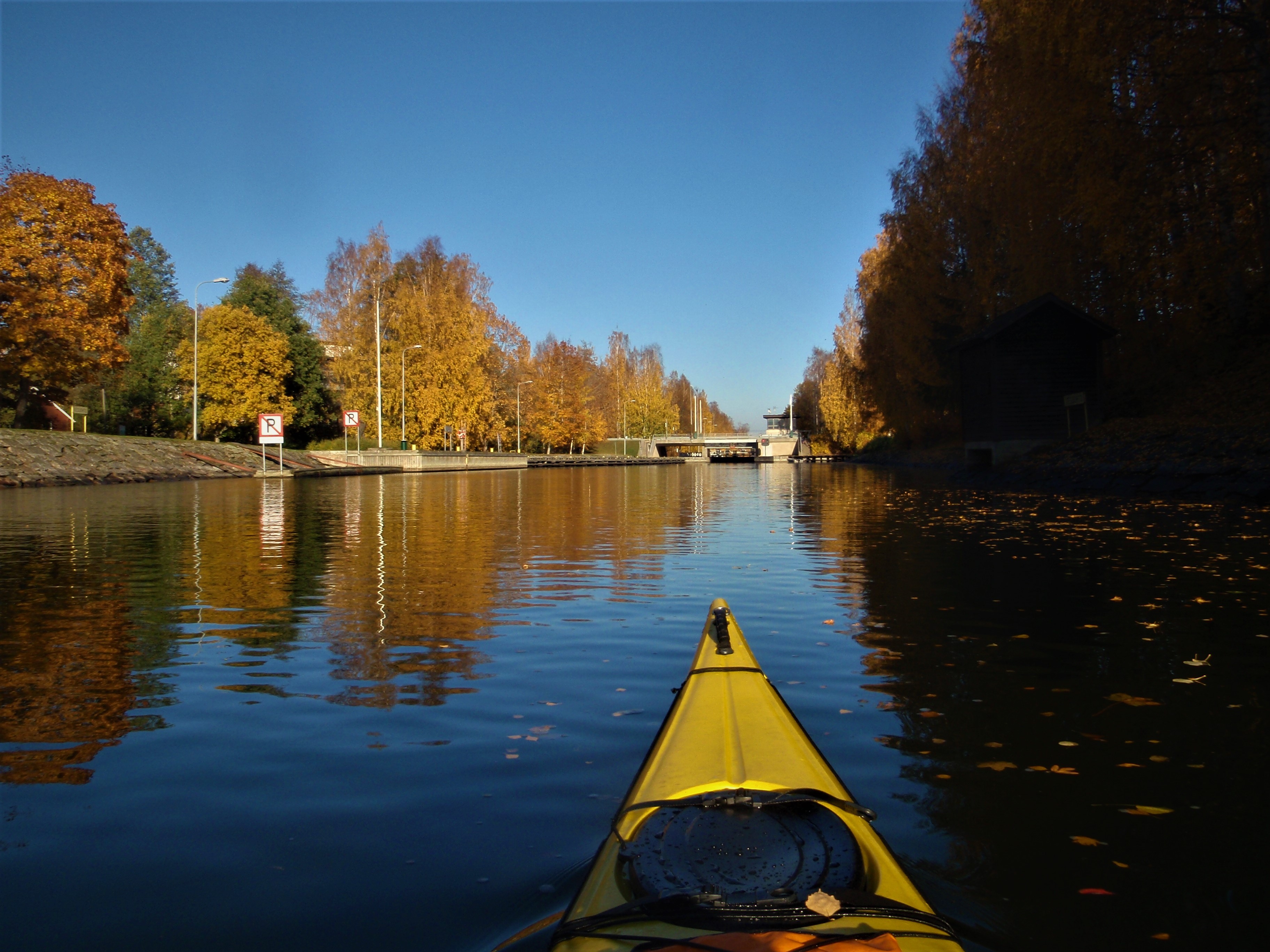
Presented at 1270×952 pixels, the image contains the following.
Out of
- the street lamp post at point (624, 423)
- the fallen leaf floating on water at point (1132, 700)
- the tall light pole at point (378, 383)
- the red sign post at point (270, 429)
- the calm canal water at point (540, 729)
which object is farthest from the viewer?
the street lamp post at point (624, 423)

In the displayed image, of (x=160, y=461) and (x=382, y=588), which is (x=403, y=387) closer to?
(x=160, y=461)

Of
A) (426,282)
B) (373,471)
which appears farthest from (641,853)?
(426,282)

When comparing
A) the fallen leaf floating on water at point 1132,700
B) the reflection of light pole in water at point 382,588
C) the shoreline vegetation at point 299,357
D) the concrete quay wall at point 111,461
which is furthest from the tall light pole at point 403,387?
the fallen leaf floating on water at point 1132,700

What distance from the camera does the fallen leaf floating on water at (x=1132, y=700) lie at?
16.1 feet

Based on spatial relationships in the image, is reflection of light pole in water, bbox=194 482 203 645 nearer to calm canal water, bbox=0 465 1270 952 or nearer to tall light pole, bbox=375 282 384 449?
calm canal water, bbox=0 465 1270 952

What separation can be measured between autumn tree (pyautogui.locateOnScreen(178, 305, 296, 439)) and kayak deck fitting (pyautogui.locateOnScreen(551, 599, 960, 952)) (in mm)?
57438

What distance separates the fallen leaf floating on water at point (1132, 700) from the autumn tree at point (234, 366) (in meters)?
56.7

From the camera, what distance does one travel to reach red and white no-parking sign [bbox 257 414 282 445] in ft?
127

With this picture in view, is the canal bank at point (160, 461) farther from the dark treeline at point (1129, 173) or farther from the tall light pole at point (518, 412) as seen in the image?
the dark treeline at point (1129, 173)

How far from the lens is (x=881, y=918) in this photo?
6.87 ft

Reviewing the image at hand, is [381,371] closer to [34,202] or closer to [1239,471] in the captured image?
[34,202]

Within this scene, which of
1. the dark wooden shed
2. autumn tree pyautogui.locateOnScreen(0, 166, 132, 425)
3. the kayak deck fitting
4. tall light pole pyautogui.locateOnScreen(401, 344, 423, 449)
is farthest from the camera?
tall light pole pyautogui.locateOnScreen(401, 344, 423, 449)

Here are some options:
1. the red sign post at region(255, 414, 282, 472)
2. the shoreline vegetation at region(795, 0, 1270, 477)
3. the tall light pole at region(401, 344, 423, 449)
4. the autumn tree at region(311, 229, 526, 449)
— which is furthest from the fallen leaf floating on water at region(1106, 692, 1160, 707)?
the autumn tree at region(311, 229, 526, 449)

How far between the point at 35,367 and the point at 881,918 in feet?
143
